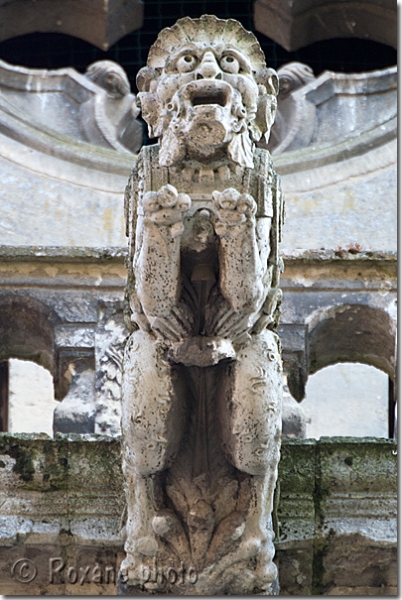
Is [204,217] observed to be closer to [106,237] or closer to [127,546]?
[127,546]

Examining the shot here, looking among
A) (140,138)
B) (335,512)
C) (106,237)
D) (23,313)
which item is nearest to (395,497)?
(335,512)

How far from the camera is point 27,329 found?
10.6 m

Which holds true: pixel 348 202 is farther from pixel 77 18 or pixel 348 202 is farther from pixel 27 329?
pixel 77 18

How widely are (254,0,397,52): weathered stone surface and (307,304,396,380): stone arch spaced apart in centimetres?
427

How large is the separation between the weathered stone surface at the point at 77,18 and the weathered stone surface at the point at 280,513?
6.12m

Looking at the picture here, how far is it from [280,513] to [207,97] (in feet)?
7.05

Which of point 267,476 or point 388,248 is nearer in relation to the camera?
point 267,476

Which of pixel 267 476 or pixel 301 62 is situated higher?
pixel 301 62

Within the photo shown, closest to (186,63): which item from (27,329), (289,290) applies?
(289,290)

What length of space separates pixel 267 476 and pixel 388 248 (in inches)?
153

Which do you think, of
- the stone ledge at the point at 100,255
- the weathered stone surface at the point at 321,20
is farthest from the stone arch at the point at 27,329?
the weathered stone surface at the point at 321,20

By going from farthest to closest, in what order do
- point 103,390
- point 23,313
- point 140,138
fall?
point 140,138 < point 23,313 < point 103,390

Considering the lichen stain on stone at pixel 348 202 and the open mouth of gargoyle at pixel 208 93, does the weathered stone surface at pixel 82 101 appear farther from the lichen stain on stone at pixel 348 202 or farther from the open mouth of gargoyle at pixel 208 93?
the open mouth of gargoyle at pixel 208 93

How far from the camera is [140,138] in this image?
44.2 ft
